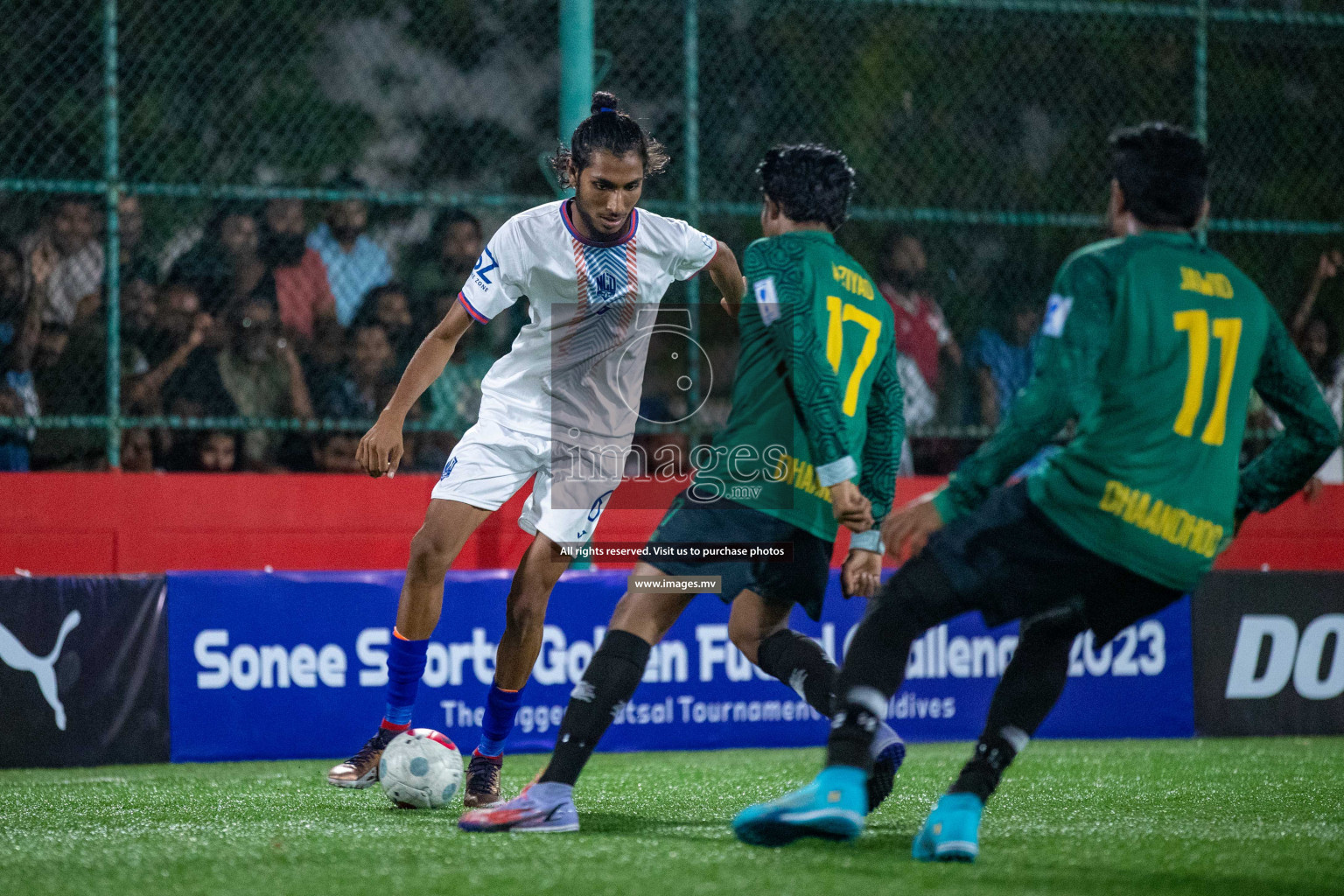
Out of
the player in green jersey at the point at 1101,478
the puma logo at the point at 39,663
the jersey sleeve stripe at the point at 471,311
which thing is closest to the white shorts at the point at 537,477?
the jersey sleeve stripe at the point at 471,311

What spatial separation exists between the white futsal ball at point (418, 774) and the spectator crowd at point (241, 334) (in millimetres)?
3310

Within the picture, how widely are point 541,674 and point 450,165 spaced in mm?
3718

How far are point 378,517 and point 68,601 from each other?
164cm

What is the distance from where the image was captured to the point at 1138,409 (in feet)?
11.5

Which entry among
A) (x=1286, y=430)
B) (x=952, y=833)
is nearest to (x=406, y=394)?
(x=952, y=833)

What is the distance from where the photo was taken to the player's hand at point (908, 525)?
349 cm

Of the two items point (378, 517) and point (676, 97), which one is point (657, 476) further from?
point (676, 97)

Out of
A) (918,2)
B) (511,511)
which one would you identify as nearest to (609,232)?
(511,511)

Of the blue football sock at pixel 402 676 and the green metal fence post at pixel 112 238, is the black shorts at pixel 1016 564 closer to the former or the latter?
the blue football sock at pixel 402 676

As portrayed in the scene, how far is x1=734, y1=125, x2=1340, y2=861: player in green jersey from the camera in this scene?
11.5 feet

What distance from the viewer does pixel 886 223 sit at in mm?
9336

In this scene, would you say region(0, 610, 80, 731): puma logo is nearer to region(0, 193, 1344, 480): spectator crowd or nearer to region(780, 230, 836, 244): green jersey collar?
region(0, 193, 1344, 480): spectator crowd

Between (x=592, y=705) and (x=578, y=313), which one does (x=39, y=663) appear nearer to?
(x=578, y=313)

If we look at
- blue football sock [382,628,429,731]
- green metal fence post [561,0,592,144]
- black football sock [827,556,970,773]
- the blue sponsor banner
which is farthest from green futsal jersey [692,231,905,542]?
green metal fence post [561,0,592,144]
